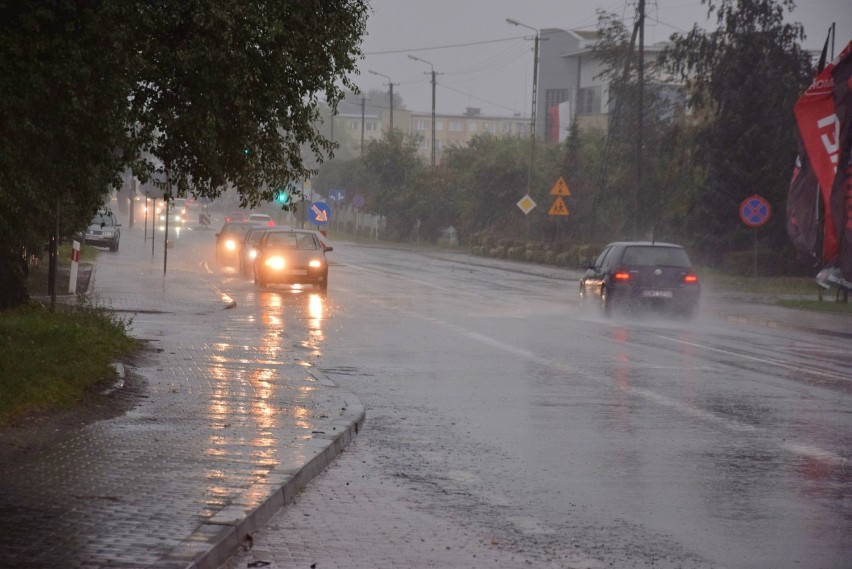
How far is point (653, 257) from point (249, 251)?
14921 millimetres

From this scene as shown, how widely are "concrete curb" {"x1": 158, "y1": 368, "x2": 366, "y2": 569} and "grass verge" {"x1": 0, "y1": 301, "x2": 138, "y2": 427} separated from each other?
2.26m

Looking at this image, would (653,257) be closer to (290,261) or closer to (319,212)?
(290,261)

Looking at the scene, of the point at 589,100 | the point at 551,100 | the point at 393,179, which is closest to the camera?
the point at 393,179

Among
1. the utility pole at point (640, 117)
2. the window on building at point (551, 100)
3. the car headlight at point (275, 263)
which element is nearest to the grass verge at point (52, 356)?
the car headlight at point (275, 263)

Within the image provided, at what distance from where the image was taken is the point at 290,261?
105ft

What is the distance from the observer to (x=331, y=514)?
7.56 meters

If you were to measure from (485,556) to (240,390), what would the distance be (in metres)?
6.29

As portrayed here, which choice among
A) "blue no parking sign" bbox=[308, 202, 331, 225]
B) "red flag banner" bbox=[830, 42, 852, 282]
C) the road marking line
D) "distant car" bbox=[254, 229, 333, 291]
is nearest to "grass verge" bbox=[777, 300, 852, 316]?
"red flag banner" bbox=[830, 42, 852, 282]

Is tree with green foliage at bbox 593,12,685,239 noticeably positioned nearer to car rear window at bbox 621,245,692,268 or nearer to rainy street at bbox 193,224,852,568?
car rear window at bbox 621,245,692,268

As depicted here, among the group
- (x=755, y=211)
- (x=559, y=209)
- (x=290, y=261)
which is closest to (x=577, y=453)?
(x=290, y=261)

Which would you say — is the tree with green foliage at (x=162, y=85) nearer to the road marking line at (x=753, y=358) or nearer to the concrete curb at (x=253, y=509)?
the concrete curb at (x=253, y=509)

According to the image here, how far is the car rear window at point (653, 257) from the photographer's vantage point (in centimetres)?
2577

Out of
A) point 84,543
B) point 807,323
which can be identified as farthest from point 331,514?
point 807,323

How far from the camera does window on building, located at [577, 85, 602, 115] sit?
94.2m
